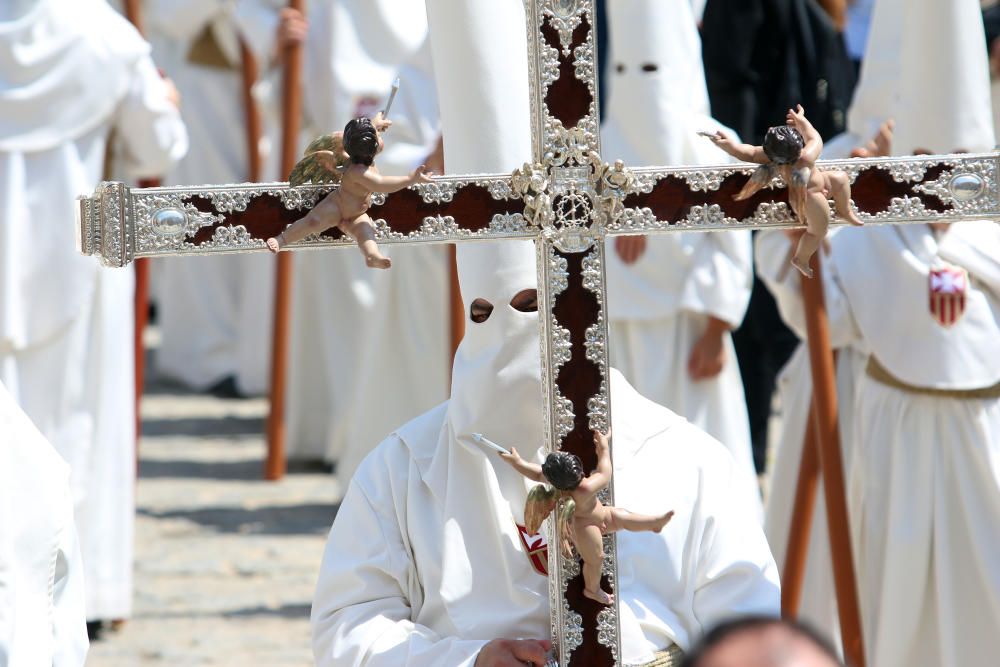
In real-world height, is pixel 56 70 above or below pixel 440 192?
above

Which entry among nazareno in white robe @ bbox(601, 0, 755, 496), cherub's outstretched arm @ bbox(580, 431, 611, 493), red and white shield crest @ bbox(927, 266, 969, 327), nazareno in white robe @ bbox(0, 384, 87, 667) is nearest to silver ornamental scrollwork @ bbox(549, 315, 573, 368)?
cherub's outstretched arm @ bbox(580, 431, 611, 493)

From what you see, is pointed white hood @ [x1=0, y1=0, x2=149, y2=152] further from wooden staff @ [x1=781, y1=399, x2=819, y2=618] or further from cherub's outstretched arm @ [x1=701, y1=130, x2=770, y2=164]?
cherub's outstretched arm @ [x1=701, y1=130, x2=770, y2=164]

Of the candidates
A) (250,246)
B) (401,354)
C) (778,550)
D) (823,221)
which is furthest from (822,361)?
(401,354)

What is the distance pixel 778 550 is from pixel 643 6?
6.37ft

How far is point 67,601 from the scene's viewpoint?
333 centimetres

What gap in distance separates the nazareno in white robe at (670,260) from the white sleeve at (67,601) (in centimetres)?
328

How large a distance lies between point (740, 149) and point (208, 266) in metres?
8.48

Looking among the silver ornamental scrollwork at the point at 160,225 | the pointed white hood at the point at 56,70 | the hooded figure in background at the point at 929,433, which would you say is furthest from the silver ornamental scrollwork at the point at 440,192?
the pointed white hood at the point at 56,70

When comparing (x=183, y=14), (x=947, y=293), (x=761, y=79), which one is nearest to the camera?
(x=947, y=293)

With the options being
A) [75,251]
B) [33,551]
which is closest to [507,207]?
[33,551]

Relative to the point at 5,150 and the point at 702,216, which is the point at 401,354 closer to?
the point at 5,150

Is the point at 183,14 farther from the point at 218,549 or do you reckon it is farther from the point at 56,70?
the point at 56,70

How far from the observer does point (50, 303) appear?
618cm

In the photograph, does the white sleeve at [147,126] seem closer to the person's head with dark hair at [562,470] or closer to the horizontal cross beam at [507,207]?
the horizontal cross beam at [507,207]
